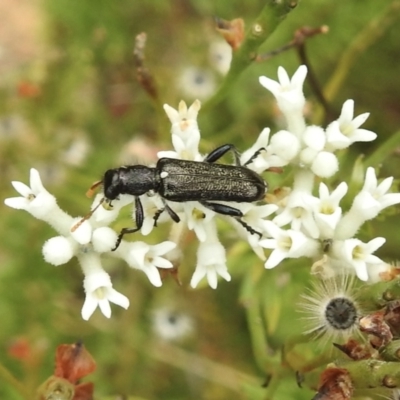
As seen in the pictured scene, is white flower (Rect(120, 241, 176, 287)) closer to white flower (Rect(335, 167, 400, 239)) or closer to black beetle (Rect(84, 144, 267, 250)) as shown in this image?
black beetle (Rect(84, 144, 267, 250))

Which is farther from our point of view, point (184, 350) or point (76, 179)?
point (184, 350)

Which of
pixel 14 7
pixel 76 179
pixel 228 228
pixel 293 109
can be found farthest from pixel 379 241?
pixel 14 7

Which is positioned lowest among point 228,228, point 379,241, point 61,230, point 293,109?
point 61,230

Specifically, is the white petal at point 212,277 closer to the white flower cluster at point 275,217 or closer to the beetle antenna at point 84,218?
the white flower cluster at point 275,217

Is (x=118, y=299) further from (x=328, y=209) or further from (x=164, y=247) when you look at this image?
(x=328, y=209)

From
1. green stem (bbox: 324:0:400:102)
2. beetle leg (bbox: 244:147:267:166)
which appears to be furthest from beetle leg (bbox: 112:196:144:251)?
green stem (bbox: 324:0:400:102)

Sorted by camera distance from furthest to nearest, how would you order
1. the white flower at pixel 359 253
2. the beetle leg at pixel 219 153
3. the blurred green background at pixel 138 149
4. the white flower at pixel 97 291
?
the blurred green background at pixel 138 149
the beetle leg at pixel 219 153
the white flower at pixel 97 291
the white flower at pixel 359 253

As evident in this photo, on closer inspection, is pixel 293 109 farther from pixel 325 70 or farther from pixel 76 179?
pixel 325 70

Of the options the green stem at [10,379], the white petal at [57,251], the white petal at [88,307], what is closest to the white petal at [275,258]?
the white petal at [88,307]
